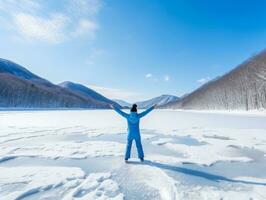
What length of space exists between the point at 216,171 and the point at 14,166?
505cm

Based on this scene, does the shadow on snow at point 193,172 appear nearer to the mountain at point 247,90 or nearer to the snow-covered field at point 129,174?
the snow-covered field at point 129,174

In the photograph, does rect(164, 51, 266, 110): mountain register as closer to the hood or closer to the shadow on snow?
the shadow on snow

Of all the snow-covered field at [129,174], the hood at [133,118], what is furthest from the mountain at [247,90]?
the hood at [133,118]

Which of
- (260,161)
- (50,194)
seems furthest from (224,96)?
(50,194)

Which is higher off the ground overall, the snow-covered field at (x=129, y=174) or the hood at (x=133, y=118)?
the hood at (x=133, y=118)

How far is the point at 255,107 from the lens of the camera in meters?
46.5

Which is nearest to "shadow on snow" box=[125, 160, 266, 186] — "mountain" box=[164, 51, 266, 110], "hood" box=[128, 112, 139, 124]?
"hood" box=[128, 112, 139, 124]

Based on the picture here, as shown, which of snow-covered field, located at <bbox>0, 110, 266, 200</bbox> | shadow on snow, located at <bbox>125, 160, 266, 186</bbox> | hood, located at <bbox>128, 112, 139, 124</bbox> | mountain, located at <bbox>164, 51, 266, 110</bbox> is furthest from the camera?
mountain, located at <bbox>164, 51, 266, 110</bbox>

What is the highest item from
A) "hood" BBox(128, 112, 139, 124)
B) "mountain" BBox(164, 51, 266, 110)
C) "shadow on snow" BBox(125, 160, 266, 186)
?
"mountain" BBox(164, 51, 266, 110)

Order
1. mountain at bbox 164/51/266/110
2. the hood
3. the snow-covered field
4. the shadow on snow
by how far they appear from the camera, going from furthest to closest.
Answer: mountain at bbox 164/51/266/110, the hood, the shadow on snow, the snow-covered field

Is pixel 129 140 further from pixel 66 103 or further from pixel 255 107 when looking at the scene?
pixel 66 103

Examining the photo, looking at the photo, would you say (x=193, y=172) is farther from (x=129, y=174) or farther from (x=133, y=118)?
(x=133, y=118)

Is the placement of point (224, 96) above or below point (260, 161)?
above

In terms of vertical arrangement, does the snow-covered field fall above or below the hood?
below
